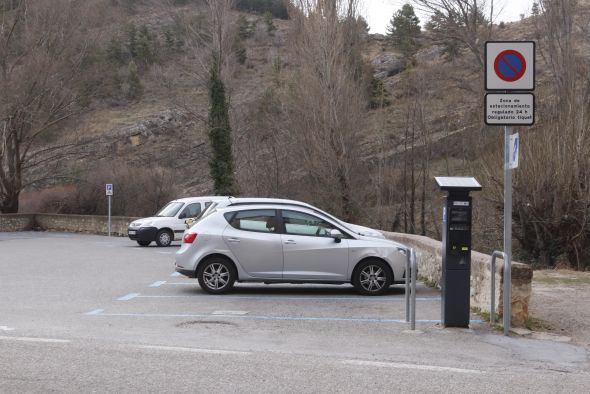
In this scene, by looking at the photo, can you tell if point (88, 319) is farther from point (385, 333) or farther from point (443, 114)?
point (443, 114)

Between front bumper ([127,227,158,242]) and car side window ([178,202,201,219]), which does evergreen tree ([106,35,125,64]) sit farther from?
front bumper ([127,227,158,242])

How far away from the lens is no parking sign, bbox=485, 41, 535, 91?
9445 mm

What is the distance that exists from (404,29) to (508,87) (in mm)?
67108

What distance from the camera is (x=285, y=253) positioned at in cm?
1332

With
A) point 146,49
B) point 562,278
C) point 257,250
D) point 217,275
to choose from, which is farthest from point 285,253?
point 146,49

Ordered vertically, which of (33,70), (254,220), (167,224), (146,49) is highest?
(146,49)

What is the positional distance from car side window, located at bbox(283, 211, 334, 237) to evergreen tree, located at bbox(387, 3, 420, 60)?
56403 millimetres

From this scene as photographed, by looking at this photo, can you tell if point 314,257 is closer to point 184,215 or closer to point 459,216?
point 459,216

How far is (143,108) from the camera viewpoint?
86.7 m

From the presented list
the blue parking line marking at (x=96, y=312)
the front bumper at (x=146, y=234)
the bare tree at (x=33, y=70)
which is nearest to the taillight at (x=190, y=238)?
the blue parking line marking at (x=96, y=312)

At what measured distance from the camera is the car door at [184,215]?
29028mm

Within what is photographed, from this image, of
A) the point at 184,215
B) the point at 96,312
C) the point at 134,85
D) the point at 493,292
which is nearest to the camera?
the point at 493,292

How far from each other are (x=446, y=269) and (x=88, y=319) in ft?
16.4

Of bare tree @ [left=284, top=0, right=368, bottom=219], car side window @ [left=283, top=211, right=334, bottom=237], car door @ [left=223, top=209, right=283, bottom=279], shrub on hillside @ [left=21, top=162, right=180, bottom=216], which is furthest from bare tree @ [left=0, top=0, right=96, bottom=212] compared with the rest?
car side window @ [left=283, top=211, right=334, bottom=237]
